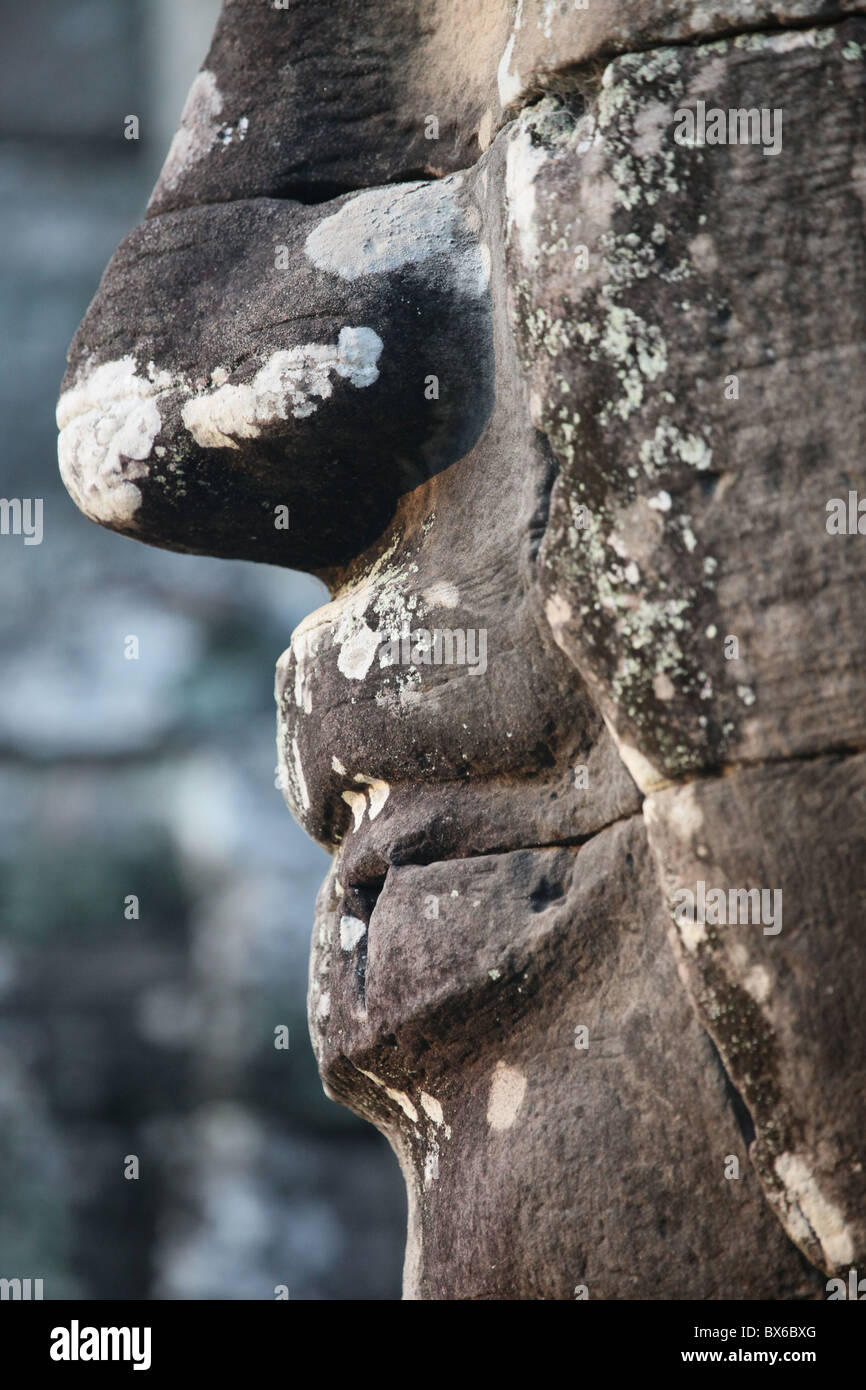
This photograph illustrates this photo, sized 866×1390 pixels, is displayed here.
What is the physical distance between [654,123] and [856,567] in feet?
1.17

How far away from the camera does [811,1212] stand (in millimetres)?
1001

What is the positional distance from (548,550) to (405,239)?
36 cm

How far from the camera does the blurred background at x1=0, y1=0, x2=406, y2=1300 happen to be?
12.8ft

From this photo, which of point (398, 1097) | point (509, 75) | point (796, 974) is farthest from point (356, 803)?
point (509, 75)

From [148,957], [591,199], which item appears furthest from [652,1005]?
[148,957]

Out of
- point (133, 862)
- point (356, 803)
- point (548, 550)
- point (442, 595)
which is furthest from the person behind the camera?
point (133, 862)

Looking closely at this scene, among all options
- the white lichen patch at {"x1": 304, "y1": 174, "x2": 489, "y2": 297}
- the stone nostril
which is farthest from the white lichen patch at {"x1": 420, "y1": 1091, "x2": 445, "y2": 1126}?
the white lichen patch at {"x1": 304, "y1": 174, "x2": 489, "y2": 297}

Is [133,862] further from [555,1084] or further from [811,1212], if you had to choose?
[811,1212]

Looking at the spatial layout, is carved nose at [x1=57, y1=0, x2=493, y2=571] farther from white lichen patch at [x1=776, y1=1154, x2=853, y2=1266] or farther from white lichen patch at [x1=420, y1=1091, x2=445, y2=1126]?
white lichen patch at [x1=776, y1=1154, x2=853, y2=1266]

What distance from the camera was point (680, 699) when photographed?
1023 mm

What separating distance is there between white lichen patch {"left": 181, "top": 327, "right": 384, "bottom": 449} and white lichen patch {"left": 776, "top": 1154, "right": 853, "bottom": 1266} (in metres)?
0.70

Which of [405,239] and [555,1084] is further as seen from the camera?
[405,239]

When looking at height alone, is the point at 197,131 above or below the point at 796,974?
above
